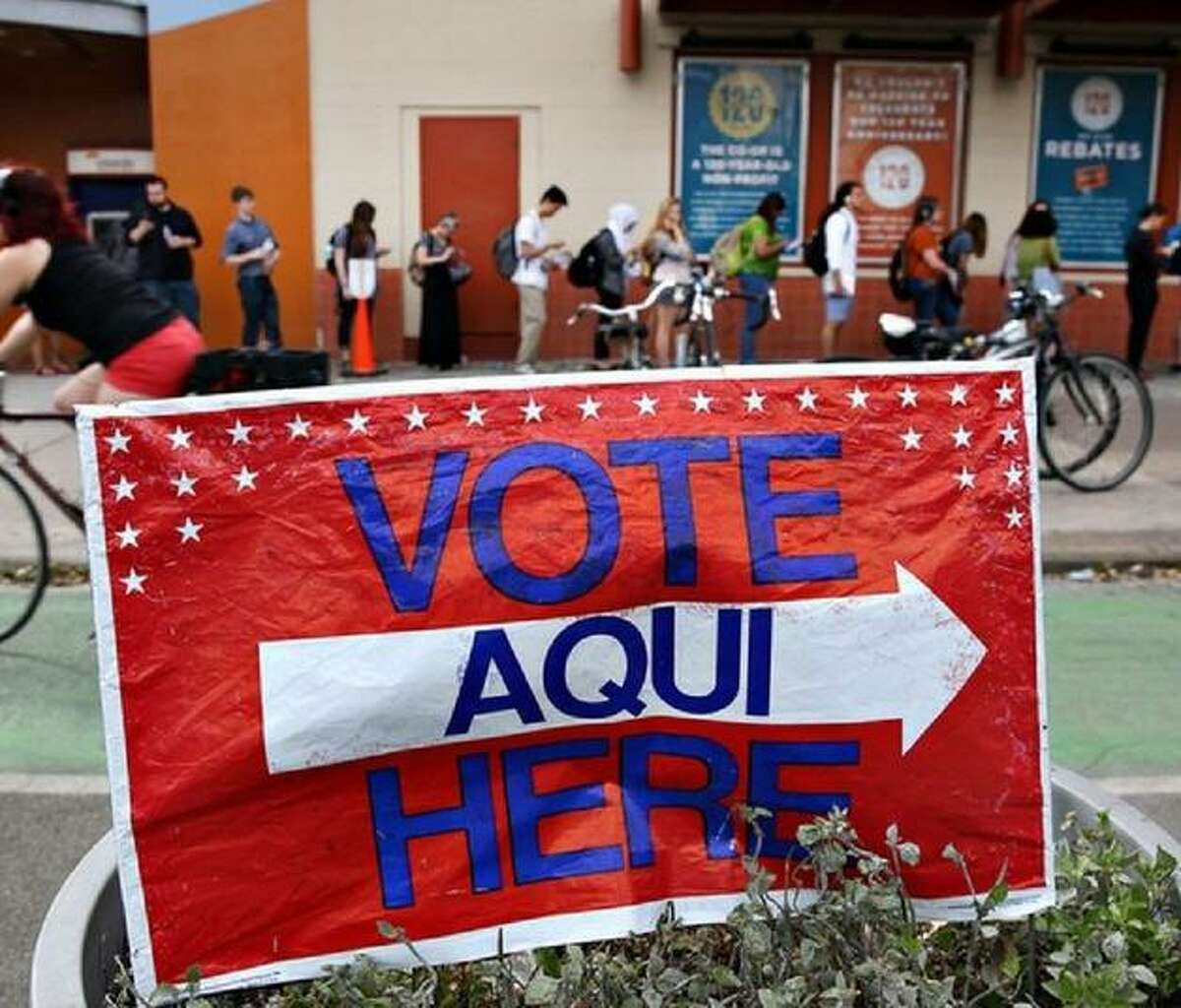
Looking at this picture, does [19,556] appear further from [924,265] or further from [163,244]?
[924,265]

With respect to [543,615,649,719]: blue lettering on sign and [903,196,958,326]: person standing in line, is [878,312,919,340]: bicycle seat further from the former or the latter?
[543,615,649,719]: blue lettering on sign

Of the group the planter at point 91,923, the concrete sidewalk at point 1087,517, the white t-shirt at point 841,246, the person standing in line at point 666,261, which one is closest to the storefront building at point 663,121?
the person standing in line at point 666,261

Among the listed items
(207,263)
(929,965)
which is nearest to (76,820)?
(929,965)

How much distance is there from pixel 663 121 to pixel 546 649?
44.9 feet

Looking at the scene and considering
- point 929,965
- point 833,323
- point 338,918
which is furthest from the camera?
point 833,323

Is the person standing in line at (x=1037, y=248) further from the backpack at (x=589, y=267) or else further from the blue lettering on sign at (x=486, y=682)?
the blue lettering on sign at (x=486, y=682)

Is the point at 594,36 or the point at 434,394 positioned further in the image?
the point at 594,36

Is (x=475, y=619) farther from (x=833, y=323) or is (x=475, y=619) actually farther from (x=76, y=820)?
(x=833, y=323)

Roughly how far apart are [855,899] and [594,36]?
14024mm

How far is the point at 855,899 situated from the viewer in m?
2.19

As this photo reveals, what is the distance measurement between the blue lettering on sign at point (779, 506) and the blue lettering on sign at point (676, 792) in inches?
11.4

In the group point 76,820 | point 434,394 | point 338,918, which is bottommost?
point 76,820

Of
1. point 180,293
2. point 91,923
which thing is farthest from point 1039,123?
point 91,923

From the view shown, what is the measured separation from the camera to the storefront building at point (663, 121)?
15.1 meters
